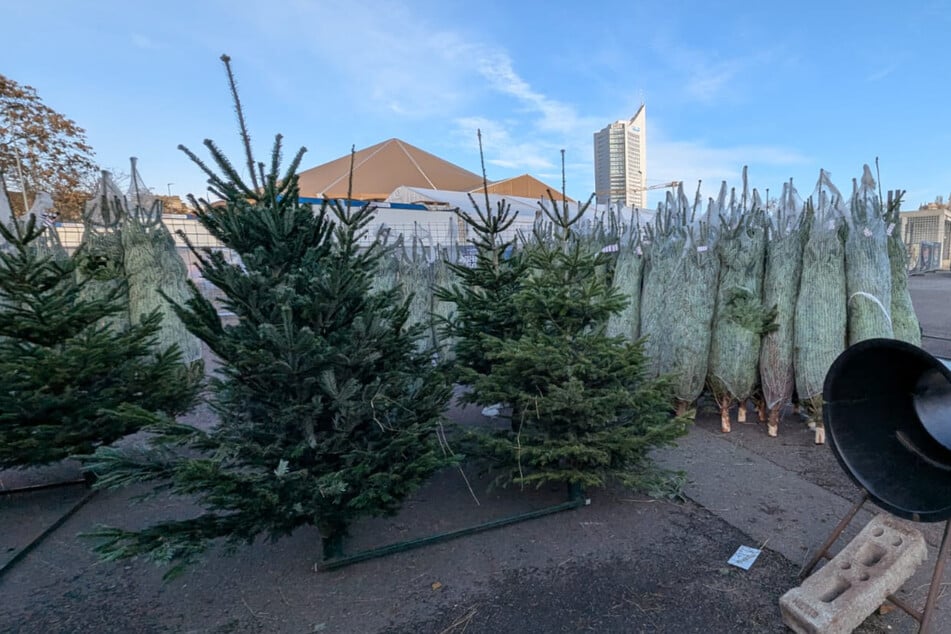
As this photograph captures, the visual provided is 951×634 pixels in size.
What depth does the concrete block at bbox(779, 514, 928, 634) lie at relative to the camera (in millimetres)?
1874

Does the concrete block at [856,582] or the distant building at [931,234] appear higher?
the distant building at [931,234]

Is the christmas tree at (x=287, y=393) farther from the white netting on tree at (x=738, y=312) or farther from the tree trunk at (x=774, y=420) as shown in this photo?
the tree trunk at (x=774, y=420)

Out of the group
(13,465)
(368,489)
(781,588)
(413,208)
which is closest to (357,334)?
Result: (368,489)

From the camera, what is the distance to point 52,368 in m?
3.20

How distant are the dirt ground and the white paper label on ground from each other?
4 centimetres

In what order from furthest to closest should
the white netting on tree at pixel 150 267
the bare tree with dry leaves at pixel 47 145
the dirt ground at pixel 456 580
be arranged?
the bare tree with dry leaves at pixel 47 145 < the white netting on tree at pixel 150 267 < the dirt ground at pixel 456 580

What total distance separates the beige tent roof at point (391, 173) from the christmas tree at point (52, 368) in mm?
27834

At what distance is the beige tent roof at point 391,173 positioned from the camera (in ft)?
103

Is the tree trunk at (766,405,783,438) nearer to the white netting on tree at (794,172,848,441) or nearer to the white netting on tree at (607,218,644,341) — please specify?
the white netting on tree at (794,172,848,441)

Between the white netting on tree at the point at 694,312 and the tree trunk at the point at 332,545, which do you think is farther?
the white netting on tree at the point at 694,312

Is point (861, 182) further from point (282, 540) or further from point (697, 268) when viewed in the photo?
point (282, 540)

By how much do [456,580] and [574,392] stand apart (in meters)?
1.24

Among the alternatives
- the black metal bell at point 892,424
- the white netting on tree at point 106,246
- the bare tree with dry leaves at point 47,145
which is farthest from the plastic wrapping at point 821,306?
the bare tree with dry leaves at point 47,145

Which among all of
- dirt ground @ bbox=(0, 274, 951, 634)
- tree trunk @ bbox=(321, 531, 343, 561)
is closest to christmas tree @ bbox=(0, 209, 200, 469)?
dirt ground @ bbox=(0, 274, 951, 634)
